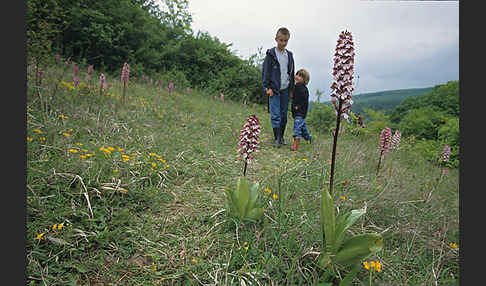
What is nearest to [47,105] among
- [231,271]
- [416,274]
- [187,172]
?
[187,172]

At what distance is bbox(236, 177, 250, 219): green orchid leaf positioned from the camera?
2016 millimetres

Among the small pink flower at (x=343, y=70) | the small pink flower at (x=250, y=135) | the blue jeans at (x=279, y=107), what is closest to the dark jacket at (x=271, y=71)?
the blue jeans at (x=279, y=107)

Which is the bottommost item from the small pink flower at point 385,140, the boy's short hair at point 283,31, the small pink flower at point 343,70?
the small pink flower at point 385,140

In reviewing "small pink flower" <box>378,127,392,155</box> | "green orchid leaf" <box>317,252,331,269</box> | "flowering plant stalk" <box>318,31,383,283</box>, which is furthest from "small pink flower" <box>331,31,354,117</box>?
"small pink flower" <box>378,127,392,155</box>

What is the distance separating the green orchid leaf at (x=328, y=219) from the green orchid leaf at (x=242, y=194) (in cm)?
67

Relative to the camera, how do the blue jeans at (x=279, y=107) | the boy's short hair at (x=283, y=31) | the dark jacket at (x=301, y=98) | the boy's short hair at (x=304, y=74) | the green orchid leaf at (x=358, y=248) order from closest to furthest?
the green orchid leaf at (x=358, y=248) → the boy's short hair at (x=283, y=31) → the blue jeans at (x=279, y=107) → the dark jacket at (x=301, y=98) → the boy's short hair at (x=304, y=74)

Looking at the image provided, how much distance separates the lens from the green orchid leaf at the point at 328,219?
1.57m

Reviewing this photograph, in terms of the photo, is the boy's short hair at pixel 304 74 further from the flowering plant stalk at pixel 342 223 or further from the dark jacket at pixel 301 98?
the flowering plant stalk at pixel 342 223

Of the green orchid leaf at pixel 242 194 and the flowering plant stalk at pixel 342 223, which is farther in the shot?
the green orchid leaf at pixel 242 194

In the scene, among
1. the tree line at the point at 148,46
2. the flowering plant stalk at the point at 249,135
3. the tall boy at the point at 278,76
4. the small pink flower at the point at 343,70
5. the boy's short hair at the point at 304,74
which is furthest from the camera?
the tree line at the point at 148,46

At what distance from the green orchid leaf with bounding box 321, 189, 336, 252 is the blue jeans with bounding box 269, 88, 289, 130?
3.97 metres

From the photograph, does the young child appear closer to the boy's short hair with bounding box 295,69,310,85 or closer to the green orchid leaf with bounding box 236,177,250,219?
the boy's short hair with bounding box 295,69,310,85

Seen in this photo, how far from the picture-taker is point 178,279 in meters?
1.61

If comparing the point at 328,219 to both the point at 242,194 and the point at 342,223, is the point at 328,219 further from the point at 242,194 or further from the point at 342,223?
the point at 242,194
